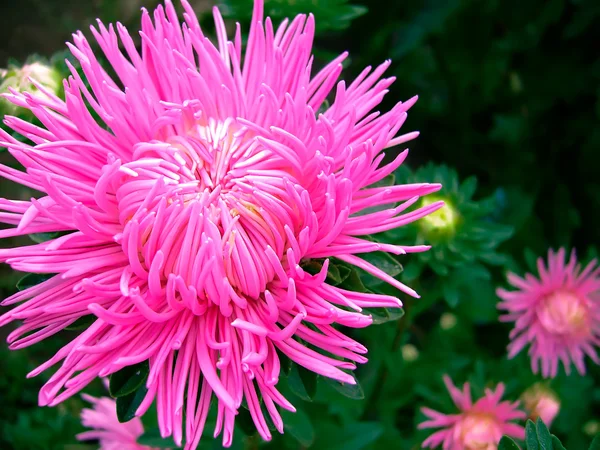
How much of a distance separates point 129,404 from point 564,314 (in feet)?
4.04

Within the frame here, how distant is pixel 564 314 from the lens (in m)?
1.81

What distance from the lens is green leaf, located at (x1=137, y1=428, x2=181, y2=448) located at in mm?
1571

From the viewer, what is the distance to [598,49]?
8.55 feet

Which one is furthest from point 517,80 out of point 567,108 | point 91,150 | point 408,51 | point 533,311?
point 91,150

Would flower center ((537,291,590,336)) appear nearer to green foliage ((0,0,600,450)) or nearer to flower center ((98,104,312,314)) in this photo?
green foliage ((0,0,600,450))

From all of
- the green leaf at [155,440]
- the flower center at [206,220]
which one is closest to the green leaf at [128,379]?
the flower center at [206,220]

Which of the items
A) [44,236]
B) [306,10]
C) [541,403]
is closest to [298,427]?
[44,236]

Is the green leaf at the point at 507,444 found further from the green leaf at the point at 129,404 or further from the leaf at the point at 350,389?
the green leaf at the point at 129,404

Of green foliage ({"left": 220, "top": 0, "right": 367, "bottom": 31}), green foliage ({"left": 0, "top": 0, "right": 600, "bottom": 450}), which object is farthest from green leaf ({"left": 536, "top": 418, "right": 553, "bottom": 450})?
green foliage ({"left": 220, "top": 0, "right": 367, "bottom": 31})

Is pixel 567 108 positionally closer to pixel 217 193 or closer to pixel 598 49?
pixel 598 49

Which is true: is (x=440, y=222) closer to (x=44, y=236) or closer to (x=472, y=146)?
(x=44, y=236)

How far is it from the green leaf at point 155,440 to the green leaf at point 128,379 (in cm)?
49

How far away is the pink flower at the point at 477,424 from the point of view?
5.48 feet

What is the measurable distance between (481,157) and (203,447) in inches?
67.2
